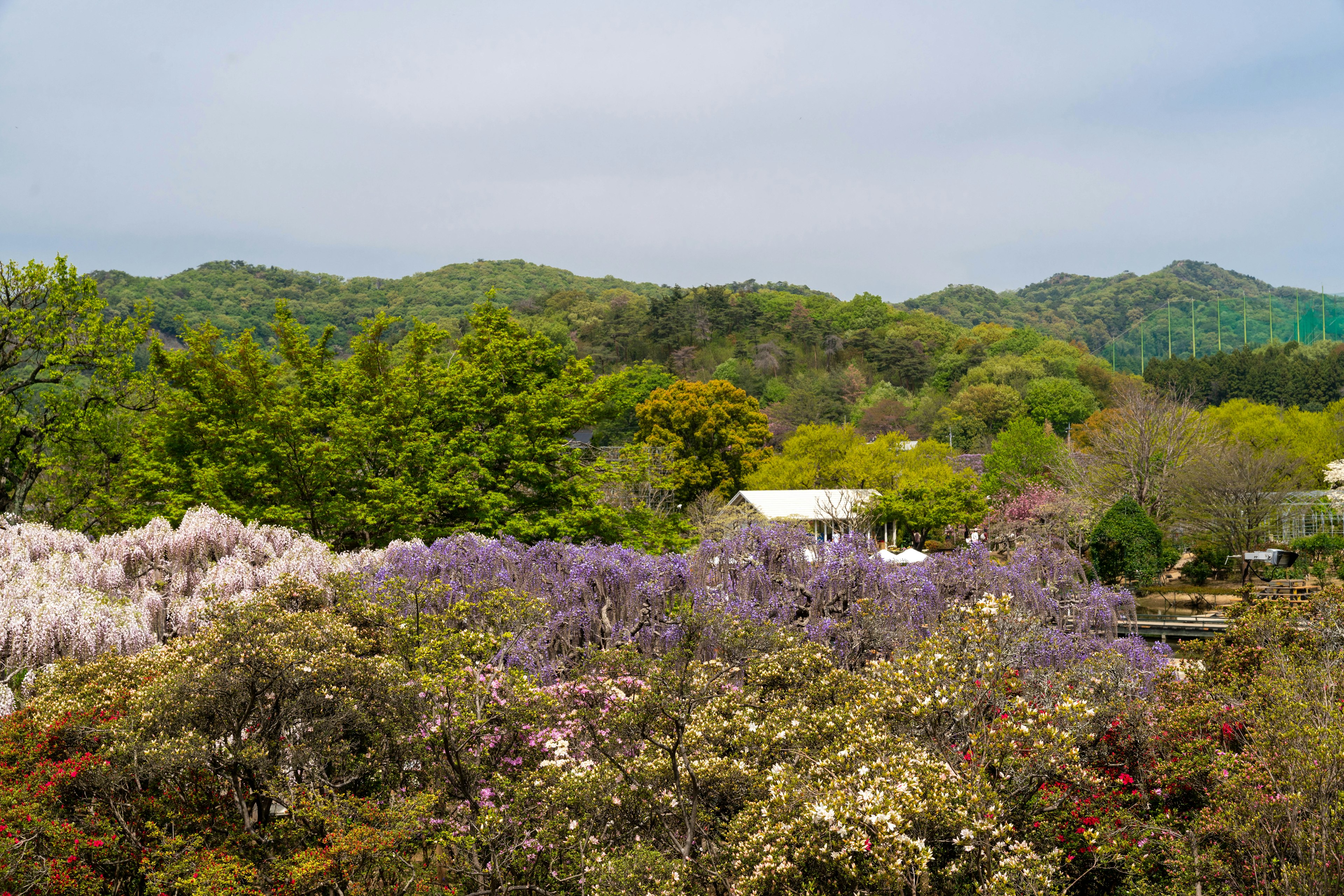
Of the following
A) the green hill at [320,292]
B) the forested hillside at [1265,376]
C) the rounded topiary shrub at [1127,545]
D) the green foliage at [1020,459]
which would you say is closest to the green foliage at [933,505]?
the green foliage at [1020,459]

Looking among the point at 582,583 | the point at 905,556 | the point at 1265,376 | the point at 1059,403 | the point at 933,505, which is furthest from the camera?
the point at 1265,376

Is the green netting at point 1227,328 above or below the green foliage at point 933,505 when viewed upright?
above

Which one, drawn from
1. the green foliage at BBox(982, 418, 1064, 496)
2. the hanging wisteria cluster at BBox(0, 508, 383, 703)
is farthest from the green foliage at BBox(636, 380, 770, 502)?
the hanging wisteria cluster at BBox(0, 508, 383, 703)

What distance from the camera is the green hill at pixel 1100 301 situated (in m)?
154

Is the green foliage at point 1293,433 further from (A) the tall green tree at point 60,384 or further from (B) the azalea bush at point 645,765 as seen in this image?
(A) the tall green tree at point 60,384

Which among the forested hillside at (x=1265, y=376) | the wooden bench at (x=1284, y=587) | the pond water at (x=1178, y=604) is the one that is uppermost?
the forested hillside at (x=1265, y=376)

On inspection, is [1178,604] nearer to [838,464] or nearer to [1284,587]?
[1284,587]

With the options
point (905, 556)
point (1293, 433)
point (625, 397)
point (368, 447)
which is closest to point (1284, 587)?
point (905, 556)

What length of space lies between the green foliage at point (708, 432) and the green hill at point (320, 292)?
41.1 m

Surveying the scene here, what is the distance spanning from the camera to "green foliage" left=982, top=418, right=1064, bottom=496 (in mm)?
42594

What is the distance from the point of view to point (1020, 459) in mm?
45250

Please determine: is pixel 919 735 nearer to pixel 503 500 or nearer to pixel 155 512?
pixel 503 500

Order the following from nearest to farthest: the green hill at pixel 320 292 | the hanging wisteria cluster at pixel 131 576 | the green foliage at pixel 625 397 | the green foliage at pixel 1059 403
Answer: the hanging wisteria cluster at pixel 131 576 < the green foliage at pixel 625 397 < the green foliage at pixel 1059 403 < the green hill at pixel 320 292

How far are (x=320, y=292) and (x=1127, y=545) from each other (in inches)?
4728
